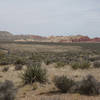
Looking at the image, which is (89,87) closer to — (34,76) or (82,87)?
(82,87)

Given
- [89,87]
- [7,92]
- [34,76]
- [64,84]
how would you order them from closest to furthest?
[7,92] → [89,87] → [64,84] → [34,76]

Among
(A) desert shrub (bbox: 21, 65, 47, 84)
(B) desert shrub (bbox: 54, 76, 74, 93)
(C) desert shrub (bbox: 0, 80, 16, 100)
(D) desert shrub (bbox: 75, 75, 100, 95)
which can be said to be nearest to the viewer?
(C) desert shrub (bbox: 0, 80, 16, 100)

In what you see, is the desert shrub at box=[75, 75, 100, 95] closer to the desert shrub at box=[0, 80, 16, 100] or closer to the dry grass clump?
the dry grass clump

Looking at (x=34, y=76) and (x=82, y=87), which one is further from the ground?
(x=82, y=87)

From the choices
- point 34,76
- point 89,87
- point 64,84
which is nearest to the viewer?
point 89,87

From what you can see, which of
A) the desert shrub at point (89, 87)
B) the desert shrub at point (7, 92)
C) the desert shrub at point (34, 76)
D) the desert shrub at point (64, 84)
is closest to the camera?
the desert shrub at point (7, 92)

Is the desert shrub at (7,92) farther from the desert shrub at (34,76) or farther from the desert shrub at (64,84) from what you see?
the desert shrub at (34,76)

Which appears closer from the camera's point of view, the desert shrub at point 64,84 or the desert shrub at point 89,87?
the desert shrub at point 89,87

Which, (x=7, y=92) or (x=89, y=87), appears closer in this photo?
(x=7, y=92)

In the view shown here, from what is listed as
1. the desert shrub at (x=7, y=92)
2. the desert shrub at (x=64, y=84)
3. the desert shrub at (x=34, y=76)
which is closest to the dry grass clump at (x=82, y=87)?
the desert shrub at (x=64, y=84)

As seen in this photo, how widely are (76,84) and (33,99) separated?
87.7 inches

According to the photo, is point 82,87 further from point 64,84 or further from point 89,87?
point 64,84

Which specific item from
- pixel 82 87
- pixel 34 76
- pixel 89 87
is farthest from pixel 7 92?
pixel 34 76

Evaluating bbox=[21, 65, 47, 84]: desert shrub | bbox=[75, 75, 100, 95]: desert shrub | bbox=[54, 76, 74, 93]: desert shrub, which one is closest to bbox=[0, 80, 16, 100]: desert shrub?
bbox=[54, 76, 74, 93]: desert shrub
